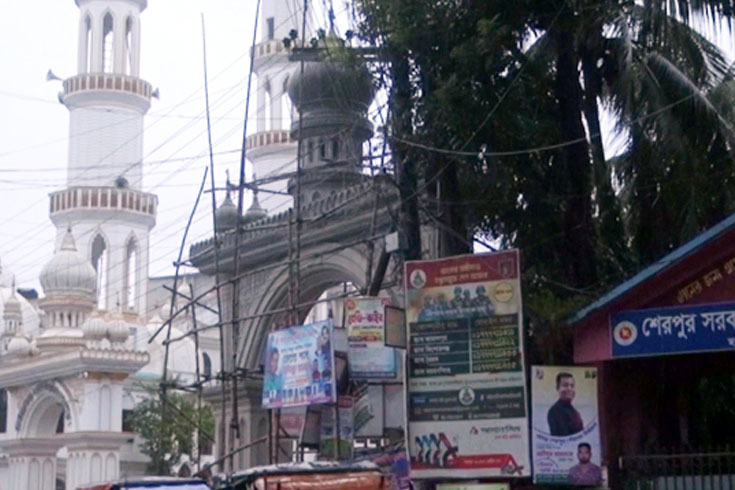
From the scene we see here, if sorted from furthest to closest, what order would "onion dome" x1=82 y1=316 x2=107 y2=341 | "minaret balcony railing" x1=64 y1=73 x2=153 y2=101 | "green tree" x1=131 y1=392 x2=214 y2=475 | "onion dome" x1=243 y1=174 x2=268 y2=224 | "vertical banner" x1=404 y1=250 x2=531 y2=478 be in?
1. "minaret balcony railing" x1=64 y1=73 x2=153 y2=101
2. "onion dome" x1=82 y1=316 x2=107 y2=341
3. "green tree" x1=131 y1=392 x2=214 y2=475
4. "onion dome" x1=243 y1=174 x2=268 y2=224
5. "vertical banner" x1=404 y1=250 x2=531 y2=478

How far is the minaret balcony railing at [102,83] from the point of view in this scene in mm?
58531

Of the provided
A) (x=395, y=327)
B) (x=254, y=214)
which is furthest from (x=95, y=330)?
(x=395, y=327)

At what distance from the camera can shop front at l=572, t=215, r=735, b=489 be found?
11922 millimetres

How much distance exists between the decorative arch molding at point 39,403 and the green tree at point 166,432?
2911 mm

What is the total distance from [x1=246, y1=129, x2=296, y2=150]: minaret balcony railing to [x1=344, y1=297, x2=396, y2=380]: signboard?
39829 millimetres

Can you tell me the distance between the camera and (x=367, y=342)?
16906 mm

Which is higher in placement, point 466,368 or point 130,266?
point 130,266

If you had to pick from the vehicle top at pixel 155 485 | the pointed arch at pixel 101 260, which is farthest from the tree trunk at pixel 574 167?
the pointed arch at pixel 101 260

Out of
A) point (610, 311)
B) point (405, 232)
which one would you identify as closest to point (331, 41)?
point (405, 232)

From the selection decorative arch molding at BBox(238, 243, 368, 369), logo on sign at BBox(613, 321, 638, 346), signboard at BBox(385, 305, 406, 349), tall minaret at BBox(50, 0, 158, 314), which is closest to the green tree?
tall minaret at BBox(50, 0, 158, 314)

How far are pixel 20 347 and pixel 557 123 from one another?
1306 inches

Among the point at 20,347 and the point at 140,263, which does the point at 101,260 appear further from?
the point at 20,347

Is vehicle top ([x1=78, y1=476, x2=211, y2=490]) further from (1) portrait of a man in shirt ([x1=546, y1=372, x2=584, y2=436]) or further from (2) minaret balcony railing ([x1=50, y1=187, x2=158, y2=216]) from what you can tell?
(2) minaret balcony railing ([x1=50, y1=187, x2=158, y2=216])

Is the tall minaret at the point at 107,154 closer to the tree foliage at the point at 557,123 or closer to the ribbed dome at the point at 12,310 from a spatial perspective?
the ribbed dome at the point at 12,310
